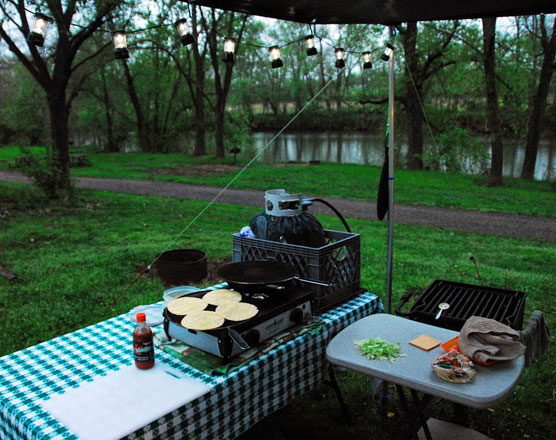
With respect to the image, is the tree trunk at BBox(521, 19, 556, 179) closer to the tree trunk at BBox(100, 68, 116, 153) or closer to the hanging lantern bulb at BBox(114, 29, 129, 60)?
the hanging lantern bulb at BBox(114, 29, 129, 60)

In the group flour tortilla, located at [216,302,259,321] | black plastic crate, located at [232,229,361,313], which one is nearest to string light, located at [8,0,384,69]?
black plastic crate, located at [232,229,361,313]

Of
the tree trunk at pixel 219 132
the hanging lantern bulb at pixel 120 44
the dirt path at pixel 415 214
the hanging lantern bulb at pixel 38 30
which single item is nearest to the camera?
the hanging lantern bulb at pixel 38 30

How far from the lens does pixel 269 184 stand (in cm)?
1379

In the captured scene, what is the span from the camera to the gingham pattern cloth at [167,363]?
155cm

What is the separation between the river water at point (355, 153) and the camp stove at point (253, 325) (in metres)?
18.1

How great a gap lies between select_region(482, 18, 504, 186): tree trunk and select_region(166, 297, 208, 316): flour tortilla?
45.4 ft

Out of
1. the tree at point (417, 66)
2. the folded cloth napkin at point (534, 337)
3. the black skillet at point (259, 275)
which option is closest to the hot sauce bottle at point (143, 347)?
the black skillet at point (259, 275)

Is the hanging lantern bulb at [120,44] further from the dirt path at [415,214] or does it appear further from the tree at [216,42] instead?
the tree at [216,42]

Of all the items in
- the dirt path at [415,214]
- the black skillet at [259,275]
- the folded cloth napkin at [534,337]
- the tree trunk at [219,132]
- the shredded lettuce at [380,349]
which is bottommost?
the dirt path at [415,214]

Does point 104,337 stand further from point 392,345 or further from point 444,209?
point 444,209

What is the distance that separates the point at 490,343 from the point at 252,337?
975 millimetres

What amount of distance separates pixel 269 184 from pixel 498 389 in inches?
485

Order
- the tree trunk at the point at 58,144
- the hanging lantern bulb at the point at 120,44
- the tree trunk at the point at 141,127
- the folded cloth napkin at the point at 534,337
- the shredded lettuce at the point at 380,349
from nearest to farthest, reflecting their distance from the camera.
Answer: the shredded lettuce at the point at 380,349, the folded cloth napkin at the point at 534,337, the hanging lantern bulb at the point at 120,44, the tree trunk at the point at 58,144, the tree trunk at the point at 141,127

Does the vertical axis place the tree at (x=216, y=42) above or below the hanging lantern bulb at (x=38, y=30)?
above
